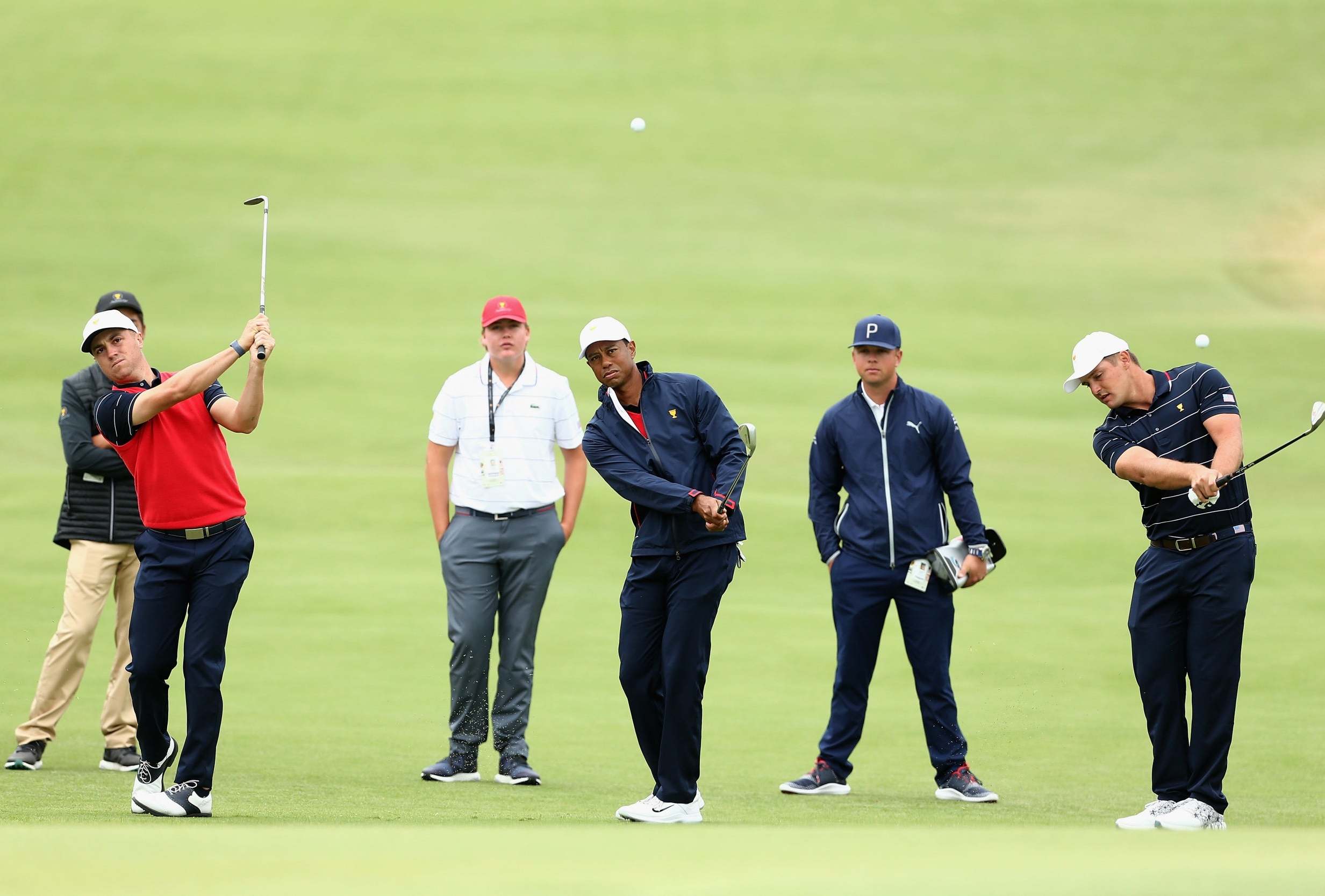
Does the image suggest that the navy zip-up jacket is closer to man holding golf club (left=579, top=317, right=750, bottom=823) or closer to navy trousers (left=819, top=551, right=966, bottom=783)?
man holding golf club (left=579, top=317, right=750, bottom=823)

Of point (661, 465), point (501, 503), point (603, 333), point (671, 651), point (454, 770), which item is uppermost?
point (603, 333)

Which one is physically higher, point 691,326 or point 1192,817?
point 691,326

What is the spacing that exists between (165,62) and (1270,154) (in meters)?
15.4

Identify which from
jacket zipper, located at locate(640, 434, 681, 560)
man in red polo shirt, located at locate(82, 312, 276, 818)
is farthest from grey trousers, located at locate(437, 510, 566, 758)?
man in red polo shirt, located at locate(82, 312, 276, 818)

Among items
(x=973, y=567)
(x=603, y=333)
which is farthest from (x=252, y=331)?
(x=973, y=567)

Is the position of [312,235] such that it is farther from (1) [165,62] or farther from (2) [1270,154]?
(2) [1270,154]

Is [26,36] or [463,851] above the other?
[26,36]

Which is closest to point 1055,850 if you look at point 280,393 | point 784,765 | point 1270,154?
point 784,765

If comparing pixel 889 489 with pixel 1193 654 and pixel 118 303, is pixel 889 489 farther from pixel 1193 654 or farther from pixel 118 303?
pixel 118 303

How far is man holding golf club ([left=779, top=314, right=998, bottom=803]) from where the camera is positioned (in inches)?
241

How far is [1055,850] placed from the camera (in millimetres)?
3203

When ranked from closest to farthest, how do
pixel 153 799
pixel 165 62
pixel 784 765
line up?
1. pixel 153 799
2. pixel 784 765
3. pixel 165 62

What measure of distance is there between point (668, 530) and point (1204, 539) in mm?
1715

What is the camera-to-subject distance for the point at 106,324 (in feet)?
16.8
